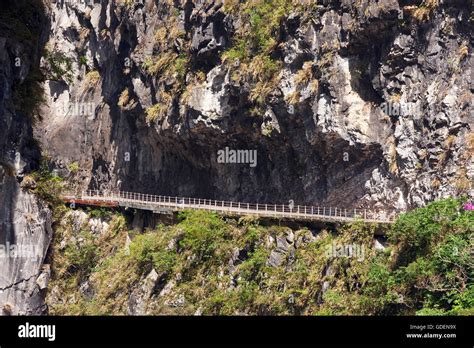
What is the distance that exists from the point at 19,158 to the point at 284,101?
13.8 metres

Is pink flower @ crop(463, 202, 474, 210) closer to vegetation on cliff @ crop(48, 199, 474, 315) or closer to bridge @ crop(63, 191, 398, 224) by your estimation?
vegetation on cliff @ crop(48, 199, 474, 315)

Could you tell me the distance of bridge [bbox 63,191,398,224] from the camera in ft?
115

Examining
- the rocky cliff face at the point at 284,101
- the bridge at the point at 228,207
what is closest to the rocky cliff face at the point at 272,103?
the rocky cliff face at the point at 284,101

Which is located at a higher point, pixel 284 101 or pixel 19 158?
pixel 284 101

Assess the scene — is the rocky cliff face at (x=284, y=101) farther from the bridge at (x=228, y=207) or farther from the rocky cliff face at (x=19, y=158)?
the rocky cliff face at (x=19, y=158)

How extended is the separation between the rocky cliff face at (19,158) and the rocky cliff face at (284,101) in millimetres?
10882

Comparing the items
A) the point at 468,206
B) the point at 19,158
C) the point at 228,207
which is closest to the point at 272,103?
the point at 228,207

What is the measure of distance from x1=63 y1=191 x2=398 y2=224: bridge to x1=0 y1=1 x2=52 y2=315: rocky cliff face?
9066 mm

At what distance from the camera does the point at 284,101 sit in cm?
3838

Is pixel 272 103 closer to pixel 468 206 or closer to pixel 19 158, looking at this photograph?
pixel 19 158

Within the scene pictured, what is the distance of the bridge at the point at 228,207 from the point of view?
3503cm

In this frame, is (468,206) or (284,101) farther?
(284,101)

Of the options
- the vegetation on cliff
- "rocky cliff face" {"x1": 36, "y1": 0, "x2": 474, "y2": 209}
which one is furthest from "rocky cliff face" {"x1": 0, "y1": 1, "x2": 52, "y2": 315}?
"rocky cliff face" {"x1": 36, "y1": 0, "x2": 474, "y2": 209}
